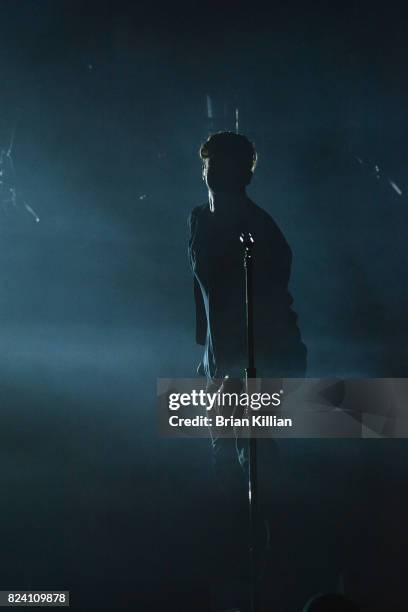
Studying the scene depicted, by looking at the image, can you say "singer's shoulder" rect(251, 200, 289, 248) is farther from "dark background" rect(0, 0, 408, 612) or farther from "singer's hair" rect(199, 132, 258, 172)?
"singer's hair" rect(199, 132, 258, 172)

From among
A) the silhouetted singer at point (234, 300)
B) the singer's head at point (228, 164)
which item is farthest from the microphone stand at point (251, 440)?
the singer's head at point (228, 164)

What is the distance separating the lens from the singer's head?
2.40 m

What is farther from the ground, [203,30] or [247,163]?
[203,30]

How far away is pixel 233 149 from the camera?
2406 millimetres

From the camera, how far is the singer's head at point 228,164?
94.7 inches

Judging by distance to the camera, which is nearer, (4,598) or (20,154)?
(4,598)

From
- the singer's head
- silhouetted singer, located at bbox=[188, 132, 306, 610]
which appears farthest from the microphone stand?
the singer's head

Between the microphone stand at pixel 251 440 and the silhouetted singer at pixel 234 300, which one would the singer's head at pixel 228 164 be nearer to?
the silhouetted singer at pixel 234 300

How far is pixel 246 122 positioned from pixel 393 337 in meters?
0.95

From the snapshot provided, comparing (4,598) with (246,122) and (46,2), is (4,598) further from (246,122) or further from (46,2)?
(46,2)

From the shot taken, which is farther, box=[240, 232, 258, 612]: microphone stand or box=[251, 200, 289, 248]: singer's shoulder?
box=[251, 200, 289, 248]: singer's shoulder

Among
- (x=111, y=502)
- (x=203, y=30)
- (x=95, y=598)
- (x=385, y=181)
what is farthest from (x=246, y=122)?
(x=95, y=598)

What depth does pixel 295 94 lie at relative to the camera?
7.86ft

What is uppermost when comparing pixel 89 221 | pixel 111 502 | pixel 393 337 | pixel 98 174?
pixel 98 174
